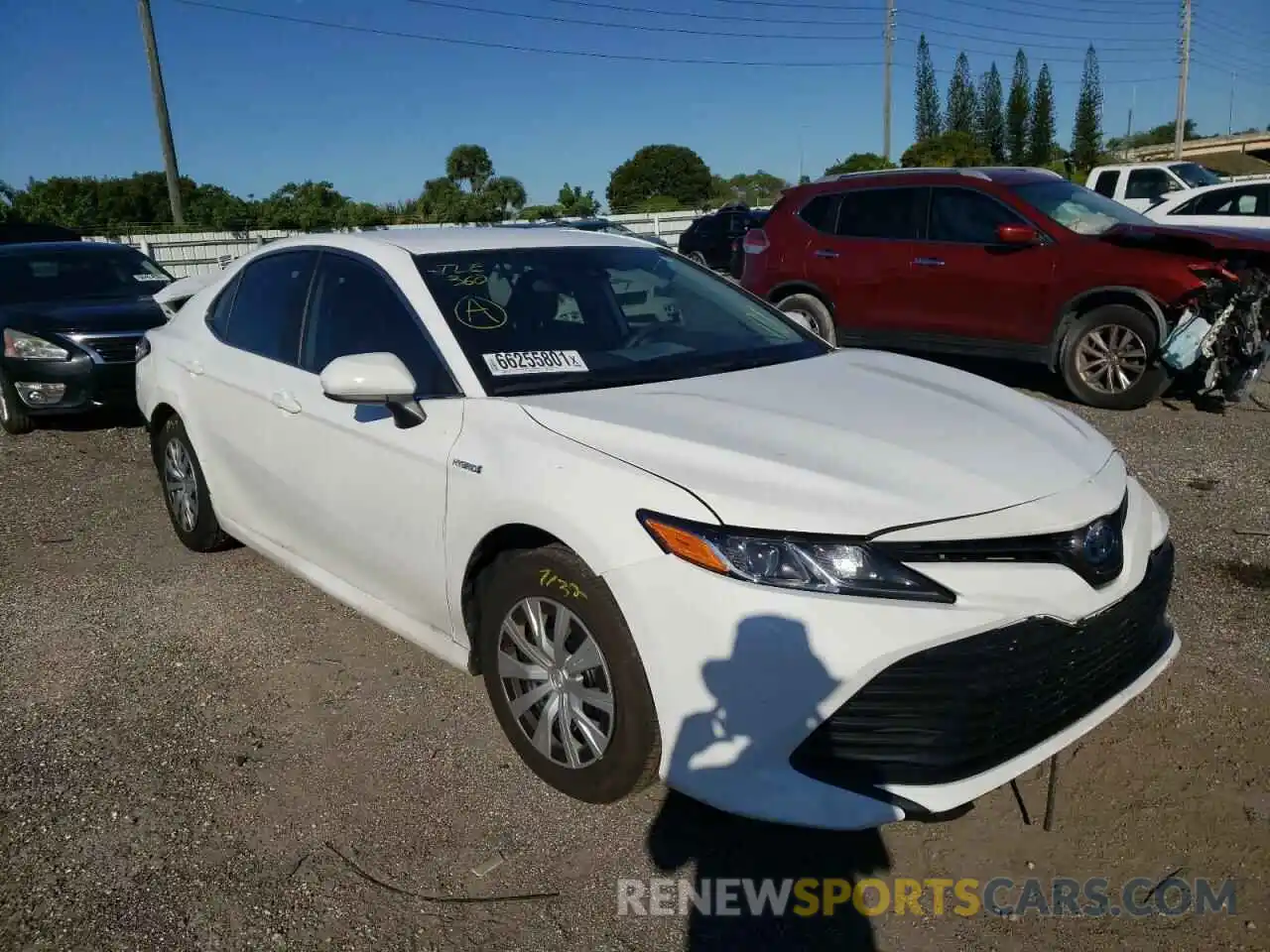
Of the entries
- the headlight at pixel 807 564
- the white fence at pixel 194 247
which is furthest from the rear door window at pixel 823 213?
the white fence at pixel 194 247

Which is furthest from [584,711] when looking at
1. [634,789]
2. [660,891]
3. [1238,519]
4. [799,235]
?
[799,235]

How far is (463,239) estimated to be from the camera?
4000mm

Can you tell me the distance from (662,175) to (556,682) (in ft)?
285

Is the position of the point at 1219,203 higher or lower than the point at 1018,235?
lower

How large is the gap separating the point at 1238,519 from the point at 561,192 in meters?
43.6

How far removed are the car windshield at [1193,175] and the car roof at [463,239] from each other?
16120 mm

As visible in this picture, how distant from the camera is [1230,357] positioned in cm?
743

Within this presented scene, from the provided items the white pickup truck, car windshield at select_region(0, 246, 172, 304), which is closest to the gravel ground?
car windshield at select_region(0, 246, 172, 304)

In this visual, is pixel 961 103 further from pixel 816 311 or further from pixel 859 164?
pixel 816 311

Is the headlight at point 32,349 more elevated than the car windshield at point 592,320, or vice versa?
the car windshield at point 592,320

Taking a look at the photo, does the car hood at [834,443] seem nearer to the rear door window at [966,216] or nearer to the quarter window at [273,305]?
the quarter window at [273,305]

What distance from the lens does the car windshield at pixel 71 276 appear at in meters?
8.79

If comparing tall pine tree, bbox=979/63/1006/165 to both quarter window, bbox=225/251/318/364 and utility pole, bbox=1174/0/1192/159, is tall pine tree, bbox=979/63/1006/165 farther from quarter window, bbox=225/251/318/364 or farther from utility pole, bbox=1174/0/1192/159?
quarter window, bbox=225/251/318/364

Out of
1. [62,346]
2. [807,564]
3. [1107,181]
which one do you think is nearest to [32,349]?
[62,346]
